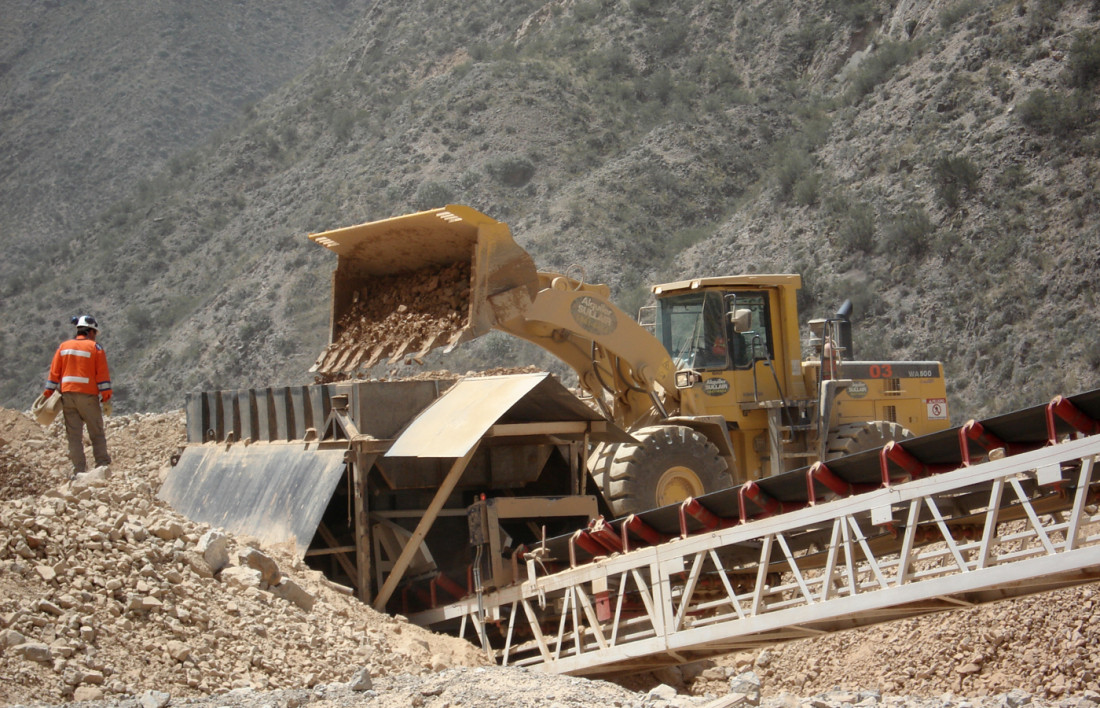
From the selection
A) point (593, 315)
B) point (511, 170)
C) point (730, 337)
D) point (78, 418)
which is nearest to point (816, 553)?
point (593, 315)

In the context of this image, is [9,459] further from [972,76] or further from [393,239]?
[972,76]

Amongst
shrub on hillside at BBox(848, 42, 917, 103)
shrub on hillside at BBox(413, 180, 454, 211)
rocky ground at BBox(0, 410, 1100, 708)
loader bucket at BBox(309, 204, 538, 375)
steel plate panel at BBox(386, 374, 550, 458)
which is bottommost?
rocky ground at BBox(0, 410, 1100, 708)

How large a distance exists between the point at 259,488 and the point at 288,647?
2661 millimetres

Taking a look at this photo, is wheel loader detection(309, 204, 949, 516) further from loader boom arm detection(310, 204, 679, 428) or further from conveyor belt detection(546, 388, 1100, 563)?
conveyor belt detection(546, 388, 1100, 563)

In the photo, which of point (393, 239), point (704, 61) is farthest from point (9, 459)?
point (704, 61)

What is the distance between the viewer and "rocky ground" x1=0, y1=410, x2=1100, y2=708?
6008 millimetres

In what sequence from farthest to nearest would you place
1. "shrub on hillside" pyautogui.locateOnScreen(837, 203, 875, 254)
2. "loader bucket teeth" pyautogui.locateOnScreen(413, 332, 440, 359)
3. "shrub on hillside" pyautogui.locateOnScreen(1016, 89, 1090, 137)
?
"shrub on hillside" pyautogui.locateOnScreen(837, 203, 875, 254) → "shrub on hillside" pyautogui.locateOnScreen(1016, 89, 1090, 137) → "loader bucket teeth" pyautogui.locateOnScreen(413, 332, 440, 359)

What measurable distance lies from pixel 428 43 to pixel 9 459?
3384 centimetres

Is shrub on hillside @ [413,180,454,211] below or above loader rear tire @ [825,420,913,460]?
above

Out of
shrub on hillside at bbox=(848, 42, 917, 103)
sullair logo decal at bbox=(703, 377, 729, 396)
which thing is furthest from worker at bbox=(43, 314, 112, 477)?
shrub on hillside at bbox=(848, 42, 917, 103)

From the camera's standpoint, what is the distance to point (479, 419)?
333 inches

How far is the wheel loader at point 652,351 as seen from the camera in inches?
356

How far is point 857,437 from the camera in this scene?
1138cm

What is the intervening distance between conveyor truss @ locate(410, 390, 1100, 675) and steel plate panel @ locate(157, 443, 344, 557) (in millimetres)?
1221
